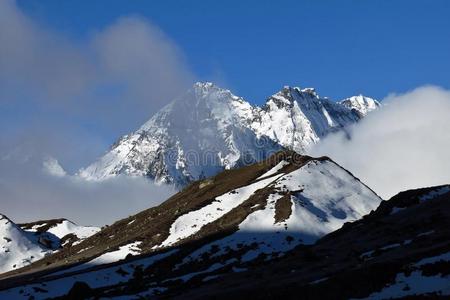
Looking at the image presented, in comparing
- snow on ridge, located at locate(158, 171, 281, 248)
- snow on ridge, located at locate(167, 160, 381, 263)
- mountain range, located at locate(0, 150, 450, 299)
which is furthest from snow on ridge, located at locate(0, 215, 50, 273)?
snow on ridge, located at locate(167, 160, 381, 263)

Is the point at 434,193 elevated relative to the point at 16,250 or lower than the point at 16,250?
lower

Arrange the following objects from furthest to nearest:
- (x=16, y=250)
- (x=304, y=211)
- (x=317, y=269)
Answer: (x=16, y=250) < (x=304, y=211) < (x=317, y=269)

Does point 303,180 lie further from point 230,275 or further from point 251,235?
point 230,275

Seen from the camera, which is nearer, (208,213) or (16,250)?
(208,213)

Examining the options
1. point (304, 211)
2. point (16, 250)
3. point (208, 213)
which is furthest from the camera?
point (16, 250)

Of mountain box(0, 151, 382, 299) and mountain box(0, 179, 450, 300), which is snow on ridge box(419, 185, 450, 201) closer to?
mountain box(0, 179, 450, 300)

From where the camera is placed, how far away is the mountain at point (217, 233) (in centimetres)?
8338

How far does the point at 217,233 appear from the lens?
102750 mm

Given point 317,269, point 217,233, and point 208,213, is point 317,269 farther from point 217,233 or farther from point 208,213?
point 208,213

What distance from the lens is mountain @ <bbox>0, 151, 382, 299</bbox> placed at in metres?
83.4

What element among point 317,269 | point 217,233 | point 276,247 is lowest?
point 317,269

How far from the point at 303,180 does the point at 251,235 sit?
2748cm

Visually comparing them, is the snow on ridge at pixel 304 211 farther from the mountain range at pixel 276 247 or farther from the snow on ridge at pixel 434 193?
the snow on ridge at pixel 434 193

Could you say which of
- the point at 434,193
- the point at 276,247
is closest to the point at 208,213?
the point at 276,247
